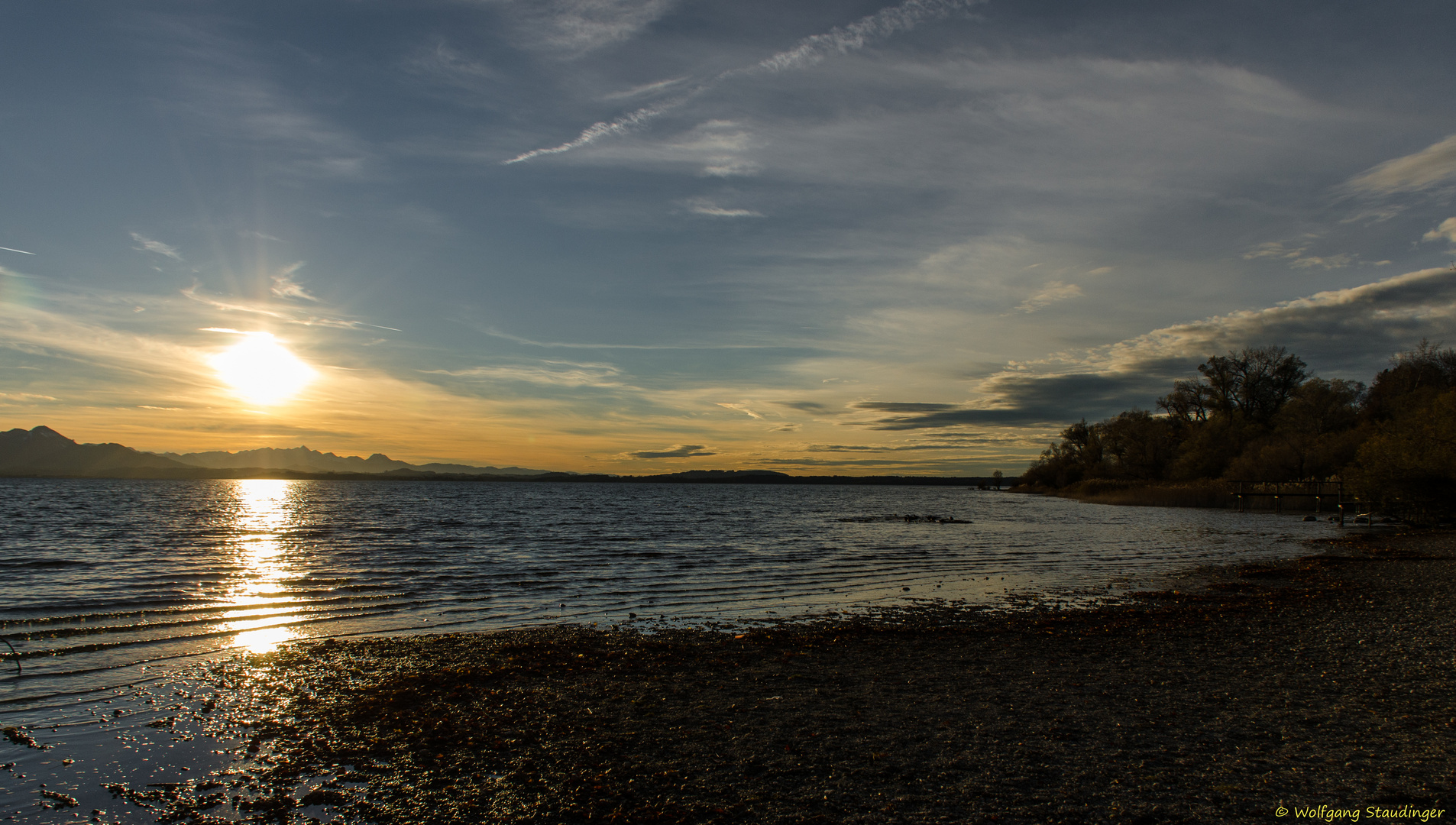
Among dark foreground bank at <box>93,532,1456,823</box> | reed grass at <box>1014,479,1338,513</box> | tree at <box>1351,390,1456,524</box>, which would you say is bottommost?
reed grass at <box>1014,479,1338,513</box>

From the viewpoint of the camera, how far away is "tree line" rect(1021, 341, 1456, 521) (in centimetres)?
4269

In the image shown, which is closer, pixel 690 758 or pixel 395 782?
pixel 395 782

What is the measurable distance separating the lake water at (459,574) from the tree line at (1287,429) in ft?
19.1

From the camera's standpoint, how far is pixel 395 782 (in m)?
7.03

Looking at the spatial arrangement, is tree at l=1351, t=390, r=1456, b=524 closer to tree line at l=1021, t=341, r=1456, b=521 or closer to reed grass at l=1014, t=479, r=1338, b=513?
tree line at l=1021, t=341, r=1456, b=521

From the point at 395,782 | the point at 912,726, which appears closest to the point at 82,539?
the point at 395,782

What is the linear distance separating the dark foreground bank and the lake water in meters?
3.09

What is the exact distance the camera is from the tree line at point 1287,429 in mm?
42688

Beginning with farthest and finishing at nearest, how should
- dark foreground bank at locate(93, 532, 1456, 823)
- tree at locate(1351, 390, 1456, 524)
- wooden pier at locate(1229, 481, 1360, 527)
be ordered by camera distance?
wooden pier at locate(1229, 481, 1360, 527)
tree at locate(1351, 390, 1456, 524)
dark foreground bank at locate(93, 532, 1456, 823)

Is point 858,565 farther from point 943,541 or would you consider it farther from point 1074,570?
point 943,541

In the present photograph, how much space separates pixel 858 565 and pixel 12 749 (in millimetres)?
24651

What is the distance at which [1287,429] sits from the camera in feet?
260

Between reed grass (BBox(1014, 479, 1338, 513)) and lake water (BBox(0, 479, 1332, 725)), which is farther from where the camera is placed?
reed grass (BBox(1014, 479, 1338, 513))

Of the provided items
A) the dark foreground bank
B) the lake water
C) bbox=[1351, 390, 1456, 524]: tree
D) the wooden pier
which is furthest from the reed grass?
the dark foreground bank
